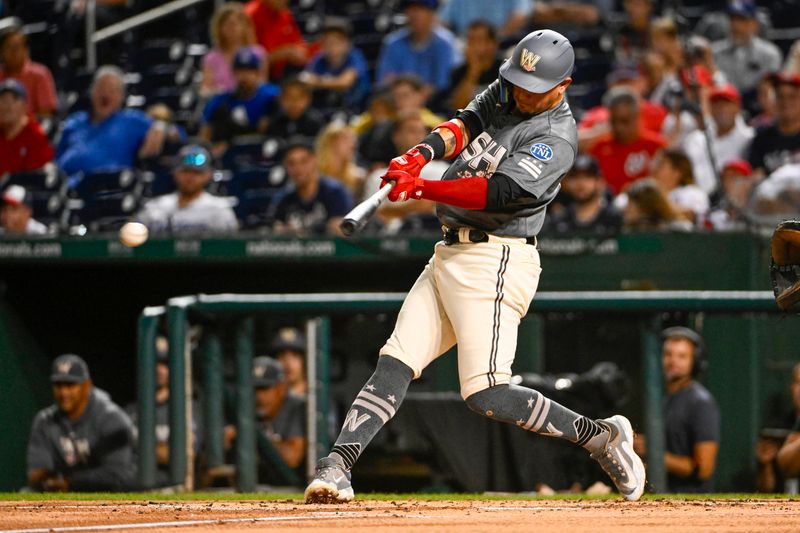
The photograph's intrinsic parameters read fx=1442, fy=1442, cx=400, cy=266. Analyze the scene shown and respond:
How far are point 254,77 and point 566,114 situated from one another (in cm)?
599

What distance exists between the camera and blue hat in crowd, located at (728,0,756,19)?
1052 cm

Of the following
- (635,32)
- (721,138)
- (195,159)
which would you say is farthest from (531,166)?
(635,32)

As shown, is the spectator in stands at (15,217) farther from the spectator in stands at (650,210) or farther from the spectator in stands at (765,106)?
the spectator in stands at (765,106)

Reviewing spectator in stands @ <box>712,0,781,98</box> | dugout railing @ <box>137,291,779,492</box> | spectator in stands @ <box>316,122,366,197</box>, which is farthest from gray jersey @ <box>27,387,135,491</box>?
spectator in stands @ <box>712,0,781,98</box>

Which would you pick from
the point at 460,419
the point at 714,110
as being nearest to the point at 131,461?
the point at 460,419

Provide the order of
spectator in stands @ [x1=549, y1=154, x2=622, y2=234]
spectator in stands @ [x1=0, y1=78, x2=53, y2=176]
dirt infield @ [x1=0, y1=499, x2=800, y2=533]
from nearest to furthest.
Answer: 1. dirt infield @ [x1=0, y1=499, x2=800, y2=533]
2. spectator in stands @ [x1=549, y1=154, x2=622, y2=234]
3. spectator in stands @ [x1=0, y1=78, x2=53, y2=176]

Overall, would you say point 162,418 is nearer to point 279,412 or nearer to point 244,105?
point 279,412

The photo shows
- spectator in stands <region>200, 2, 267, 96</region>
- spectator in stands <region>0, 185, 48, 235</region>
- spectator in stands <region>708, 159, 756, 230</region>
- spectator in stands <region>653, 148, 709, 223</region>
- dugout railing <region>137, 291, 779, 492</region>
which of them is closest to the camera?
dugout railing <region>137, 291, 779, 492</region>

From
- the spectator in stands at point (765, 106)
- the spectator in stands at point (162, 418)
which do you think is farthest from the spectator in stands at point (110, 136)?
the spectator in stands at point (765, 106)

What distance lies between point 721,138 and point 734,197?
1045 millimetres

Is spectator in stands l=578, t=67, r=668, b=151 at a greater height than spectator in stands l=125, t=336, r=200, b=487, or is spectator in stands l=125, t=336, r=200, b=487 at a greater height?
spectator in stands l=578, t=67, r=668, b=151

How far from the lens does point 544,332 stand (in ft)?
25.9

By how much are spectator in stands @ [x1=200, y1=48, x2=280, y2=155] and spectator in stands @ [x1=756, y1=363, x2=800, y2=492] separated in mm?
4880

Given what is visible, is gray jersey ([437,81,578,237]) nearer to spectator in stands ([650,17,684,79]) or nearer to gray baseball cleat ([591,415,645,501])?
gray baseball cleat ([591,415,645,501])
